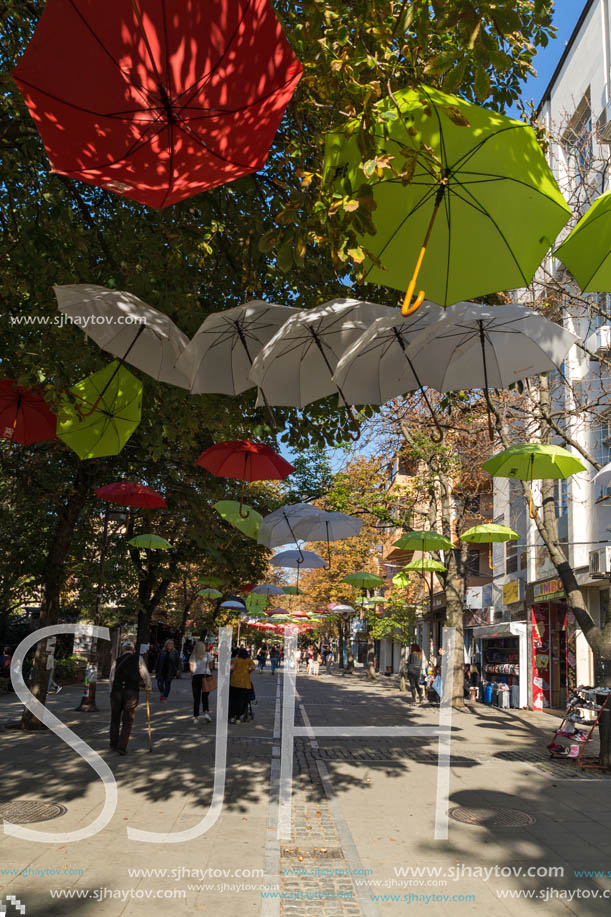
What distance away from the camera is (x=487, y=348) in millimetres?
7148

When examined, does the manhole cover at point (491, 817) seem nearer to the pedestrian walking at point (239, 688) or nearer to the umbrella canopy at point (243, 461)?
the umbrella canopy at point (243, 461)

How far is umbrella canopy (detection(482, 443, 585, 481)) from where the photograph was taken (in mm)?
12539

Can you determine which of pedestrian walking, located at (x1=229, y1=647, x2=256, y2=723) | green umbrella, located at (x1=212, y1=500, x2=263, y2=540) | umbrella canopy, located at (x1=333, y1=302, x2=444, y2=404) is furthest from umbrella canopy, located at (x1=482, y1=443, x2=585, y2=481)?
pedestrian walking, located at (x1=229, y1=647, x2=256, y2=723)

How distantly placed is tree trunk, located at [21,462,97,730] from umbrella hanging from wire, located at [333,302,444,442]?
30.0 feet

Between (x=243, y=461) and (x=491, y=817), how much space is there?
6089mm

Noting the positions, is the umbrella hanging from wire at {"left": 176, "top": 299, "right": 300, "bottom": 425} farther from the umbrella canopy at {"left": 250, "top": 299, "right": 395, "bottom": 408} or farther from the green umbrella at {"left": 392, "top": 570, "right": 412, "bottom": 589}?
the green umbrella at {"left": 392, "top": 570, "right": 412, "bottom": 589}

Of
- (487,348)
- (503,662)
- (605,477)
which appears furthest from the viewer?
(503,662)

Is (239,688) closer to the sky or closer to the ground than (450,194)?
closer to the ground

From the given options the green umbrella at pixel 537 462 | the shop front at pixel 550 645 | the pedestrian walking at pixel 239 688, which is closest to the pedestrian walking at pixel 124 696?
the pedestrian walking at pixel 239 688

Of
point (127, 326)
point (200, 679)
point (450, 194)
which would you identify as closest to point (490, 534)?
point (200, 679)

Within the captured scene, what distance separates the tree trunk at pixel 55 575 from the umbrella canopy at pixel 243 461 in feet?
14.4

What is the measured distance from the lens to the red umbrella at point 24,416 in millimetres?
9383

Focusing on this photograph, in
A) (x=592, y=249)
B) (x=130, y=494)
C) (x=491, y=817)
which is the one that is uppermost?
(x=592, y=249)

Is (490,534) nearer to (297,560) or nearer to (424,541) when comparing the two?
(424,541)
